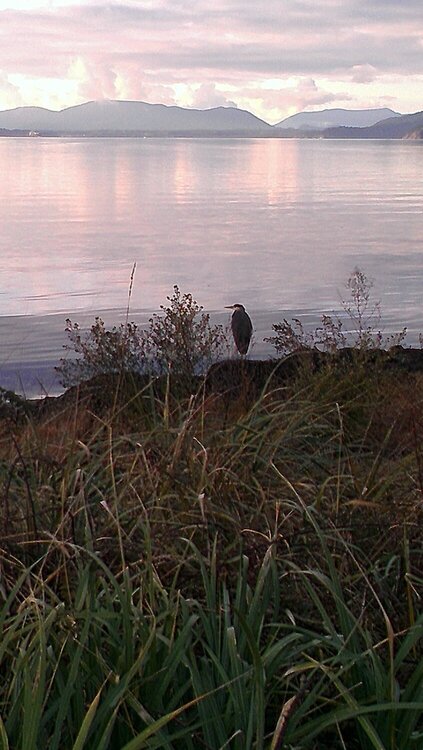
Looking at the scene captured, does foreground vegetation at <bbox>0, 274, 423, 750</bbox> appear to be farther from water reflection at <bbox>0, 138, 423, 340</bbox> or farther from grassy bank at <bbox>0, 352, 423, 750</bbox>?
water reflection at <bbox>0, 138, 423, 340</bbox>

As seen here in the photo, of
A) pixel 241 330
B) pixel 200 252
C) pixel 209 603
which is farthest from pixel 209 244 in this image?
pixel 209 603

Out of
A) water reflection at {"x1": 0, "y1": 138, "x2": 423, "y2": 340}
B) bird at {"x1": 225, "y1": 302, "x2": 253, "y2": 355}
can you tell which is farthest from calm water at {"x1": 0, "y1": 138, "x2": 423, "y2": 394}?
bird at {"x1": 225, "y1": 302, "x2": 253, "y2": 355}

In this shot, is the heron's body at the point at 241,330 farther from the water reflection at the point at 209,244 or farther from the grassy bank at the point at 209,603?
the grassy bank at the point at 209,603

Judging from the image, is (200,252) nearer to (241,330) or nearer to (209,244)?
(209,244)

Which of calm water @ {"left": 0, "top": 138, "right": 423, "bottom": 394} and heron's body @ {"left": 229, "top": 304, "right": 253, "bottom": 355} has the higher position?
heron's body @ {"left": 229, "top": 304, "right": 253, "bottom": 355}

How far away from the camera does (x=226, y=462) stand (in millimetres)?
4016

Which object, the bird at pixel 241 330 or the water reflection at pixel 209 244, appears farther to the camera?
the water reflection at pixel 209 244

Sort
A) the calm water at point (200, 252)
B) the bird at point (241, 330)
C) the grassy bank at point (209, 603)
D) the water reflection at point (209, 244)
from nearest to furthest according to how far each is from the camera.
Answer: the grassy bank at point (209, 603) < the bird at point (241, 330) < the calm water at point (200, 252) < the water reflection at point (209, 244)

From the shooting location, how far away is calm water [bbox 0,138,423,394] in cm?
1875

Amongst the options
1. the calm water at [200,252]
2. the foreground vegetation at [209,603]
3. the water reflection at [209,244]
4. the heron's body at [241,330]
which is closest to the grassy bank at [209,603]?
the foreground vegetation at [209,603]

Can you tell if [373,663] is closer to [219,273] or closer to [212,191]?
[219,273]

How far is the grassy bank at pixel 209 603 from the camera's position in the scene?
269cm

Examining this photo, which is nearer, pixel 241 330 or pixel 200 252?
pixel 241 330

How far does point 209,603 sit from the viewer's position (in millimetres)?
2980
